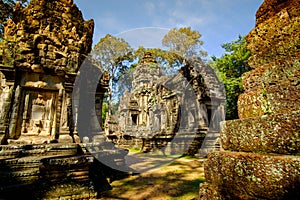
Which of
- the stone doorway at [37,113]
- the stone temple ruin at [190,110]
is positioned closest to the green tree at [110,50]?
the stone temple ruin at [190,110]

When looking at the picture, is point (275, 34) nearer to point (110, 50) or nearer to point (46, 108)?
point (46, 108)

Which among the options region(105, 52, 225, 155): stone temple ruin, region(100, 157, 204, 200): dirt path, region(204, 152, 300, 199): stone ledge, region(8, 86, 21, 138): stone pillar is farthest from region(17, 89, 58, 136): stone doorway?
region(105, 52, 225, 155): stone temple ruin

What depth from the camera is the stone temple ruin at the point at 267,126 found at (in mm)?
1156

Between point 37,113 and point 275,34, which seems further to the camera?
point 37,113

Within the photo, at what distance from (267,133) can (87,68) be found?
265 inches

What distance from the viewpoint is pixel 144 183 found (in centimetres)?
505

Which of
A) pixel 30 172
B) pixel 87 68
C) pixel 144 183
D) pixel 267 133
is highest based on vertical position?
pixel 87 68

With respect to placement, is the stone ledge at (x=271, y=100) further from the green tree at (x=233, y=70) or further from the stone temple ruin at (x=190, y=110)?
the green tree at (x=233, y=70)

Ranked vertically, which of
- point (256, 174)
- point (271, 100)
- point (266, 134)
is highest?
point (271, 100)

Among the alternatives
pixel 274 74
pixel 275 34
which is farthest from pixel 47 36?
pixel 274 74

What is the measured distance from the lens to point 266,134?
4.29 ft

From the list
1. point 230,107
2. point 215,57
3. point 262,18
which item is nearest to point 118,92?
point 215,57

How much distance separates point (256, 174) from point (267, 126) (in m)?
0.36

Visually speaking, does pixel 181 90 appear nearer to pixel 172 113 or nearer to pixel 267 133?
pixel 172 113
